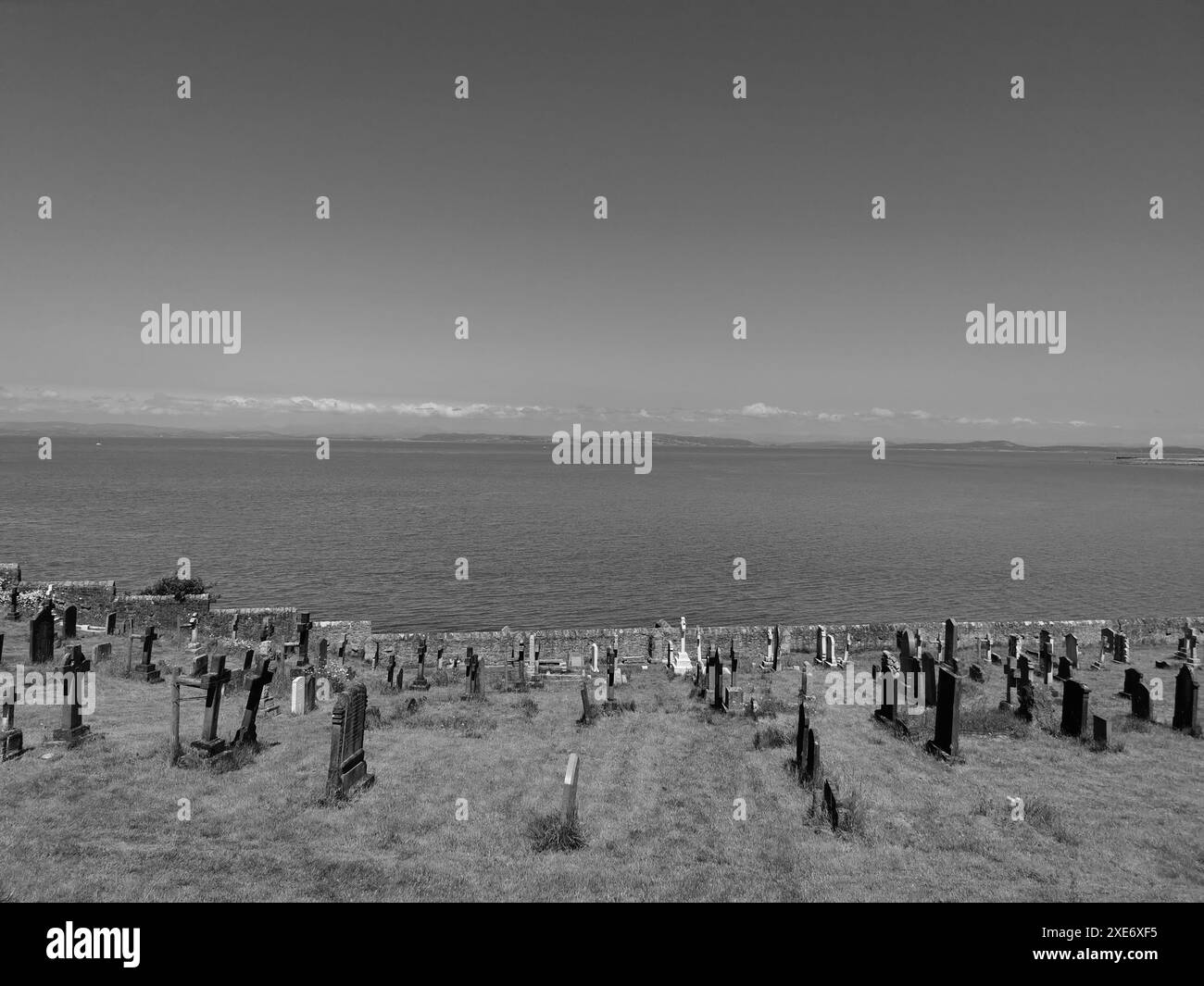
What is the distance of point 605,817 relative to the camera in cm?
932

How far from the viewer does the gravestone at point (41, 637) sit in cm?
1781

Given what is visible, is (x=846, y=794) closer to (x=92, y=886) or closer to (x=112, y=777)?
(x=92, y=886)

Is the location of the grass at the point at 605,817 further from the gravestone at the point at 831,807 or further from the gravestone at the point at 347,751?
the gravestone at the point at 347,751

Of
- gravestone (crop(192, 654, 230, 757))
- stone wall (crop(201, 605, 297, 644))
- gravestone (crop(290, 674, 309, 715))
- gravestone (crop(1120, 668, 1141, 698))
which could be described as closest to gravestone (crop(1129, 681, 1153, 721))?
gravestone (crop(1120, 668, 1141, 698))

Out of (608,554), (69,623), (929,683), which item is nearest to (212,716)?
(69,623)

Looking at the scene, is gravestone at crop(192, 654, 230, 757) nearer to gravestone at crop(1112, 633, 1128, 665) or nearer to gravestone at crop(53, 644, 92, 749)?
gravestone at crop(53, 644, 92, 749)

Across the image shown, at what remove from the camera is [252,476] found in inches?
5271

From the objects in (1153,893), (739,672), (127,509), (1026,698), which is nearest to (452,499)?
(127,509)

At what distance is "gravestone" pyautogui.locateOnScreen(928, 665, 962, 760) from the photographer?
11906 millimetres

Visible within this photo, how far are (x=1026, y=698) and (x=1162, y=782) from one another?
14.0ft

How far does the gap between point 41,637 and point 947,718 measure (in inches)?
835

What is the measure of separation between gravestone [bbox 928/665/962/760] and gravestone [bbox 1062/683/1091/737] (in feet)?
8.69

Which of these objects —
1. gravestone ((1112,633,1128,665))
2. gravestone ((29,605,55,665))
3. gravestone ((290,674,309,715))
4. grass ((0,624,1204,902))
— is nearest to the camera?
grass ((0,624,1204,902))

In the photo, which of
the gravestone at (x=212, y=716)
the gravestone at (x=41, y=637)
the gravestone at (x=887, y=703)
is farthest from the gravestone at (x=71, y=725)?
the gravestone at (x=887, y=703)
